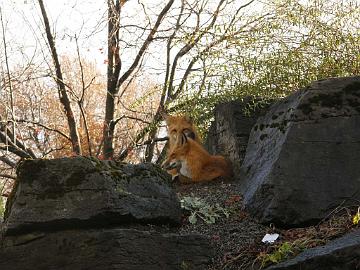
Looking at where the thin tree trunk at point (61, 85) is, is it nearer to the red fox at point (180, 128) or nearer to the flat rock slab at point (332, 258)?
the red fox at point (180, 128)

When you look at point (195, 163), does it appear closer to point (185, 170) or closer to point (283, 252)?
point (185, 170)

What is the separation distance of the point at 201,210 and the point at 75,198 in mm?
1060

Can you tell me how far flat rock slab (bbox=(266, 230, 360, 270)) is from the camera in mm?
2785

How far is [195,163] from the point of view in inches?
200

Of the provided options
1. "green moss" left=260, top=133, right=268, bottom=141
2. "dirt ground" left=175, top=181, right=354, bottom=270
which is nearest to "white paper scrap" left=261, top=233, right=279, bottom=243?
"dirt ground" left=175, top=181, right=354, bottom=270

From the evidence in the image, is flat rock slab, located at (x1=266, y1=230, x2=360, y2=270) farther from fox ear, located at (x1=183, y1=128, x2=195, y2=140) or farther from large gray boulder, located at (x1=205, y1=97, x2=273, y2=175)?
fox ear, located at (x1=183, y1=128, x2=195, y2=140)

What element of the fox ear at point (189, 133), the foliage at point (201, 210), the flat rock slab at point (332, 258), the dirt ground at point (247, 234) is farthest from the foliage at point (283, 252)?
the fox ear at point (189, 133)

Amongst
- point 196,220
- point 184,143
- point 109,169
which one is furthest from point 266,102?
point 109,169

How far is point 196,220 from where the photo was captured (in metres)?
4.06

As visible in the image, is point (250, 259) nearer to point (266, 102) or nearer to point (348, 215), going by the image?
point (348, 215)

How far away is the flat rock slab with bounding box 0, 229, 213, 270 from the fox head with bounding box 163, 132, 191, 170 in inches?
65.4

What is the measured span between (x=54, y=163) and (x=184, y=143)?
1.81 meters

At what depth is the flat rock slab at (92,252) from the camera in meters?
3.39

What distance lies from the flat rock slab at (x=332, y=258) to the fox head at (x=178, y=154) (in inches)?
88.9
